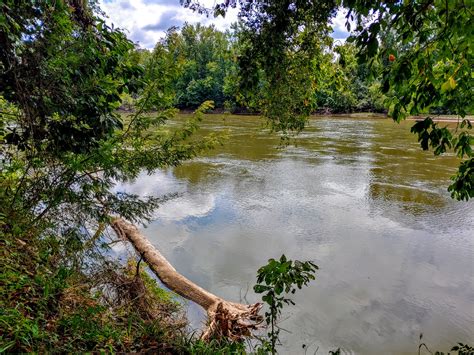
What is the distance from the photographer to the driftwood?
4.06 meters

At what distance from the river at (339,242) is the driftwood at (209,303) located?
0.30 meters

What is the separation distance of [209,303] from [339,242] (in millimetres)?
3757

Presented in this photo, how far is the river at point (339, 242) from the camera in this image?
497cm

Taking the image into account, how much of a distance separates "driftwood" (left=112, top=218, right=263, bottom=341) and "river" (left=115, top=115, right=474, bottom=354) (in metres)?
0.30

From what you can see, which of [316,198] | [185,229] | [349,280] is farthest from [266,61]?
[316,198]

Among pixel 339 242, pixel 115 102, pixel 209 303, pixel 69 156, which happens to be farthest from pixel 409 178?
pixel 69 156

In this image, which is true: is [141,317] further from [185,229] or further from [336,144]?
[336,144]

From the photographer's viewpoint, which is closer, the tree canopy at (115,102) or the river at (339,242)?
the tree canopy at (115,102)

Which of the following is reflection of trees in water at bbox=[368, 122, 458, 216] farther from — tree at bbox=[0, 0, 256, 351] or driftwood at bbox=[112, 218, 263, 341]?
tree at bbox=[0, 0, 256, 351]

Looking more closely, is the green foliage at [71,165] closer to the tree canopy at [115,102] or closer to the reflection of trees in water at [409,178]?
the tree canopy at [115,102]

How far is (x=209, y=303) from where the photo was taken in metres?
4.89

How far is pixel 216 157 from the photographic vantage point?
16328 mm

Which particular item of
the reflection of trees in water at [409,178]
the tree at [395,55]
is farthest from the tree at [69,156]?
the reflection of trees in water at [409,178]

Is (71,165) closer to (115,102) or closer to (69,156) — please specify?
(69,156)
